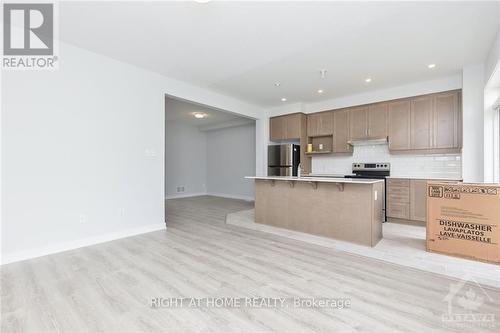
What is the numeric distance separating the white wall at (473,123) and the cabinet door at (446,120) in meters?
0.34

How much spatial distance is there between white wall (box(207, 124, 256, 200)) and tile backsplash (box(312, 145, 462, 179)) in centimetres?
270

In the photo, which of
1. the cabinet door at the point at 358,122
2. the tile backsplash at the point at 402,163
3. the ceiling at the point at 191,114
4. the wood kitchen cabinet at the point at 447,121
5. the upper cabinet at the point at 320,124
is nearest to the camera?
the wood kitchen cabinet at the point at 447,121

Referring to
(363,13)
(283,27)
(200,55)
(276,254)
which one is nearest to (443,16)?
(363,13)

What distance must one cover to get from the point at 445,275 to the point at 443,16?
8.83 feet

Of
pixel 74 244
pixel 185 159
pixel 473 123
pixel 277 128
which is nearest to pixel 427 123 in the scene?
pixel 473 123

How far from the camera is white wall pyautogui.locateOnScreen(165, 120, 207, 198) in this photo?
26.4 ft

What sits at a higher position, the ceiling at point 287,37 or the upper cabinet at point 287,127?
the ceiling at point 287,37

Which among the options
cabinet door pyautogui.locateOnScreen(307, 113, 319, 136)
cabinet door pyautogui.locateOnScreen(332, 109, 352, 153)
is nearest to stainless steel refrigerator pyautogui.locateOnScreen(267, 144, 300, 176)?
cabinet door pyautogui.locateOnScreen(307, 113, 319, 136)

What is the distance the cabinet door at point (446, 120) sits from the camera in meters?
4.05

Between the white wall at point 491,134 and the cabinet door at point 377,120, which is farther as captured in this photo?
the cabinet door at point 377,120

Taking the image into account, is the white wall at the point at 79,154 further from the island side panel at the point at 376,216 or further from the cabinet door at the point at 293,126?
the island side panel at the point at 376,216

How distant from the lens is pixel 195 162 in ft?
29.1

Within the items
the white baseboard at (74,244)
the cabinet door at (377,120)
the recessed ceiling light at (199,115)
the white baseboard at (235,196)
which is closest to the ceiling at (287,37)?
the cabinet door at (377,120)

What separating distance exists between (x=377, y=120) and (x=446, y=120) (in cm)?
111
